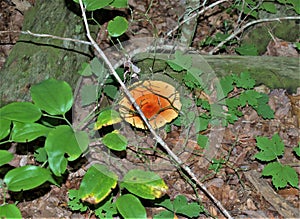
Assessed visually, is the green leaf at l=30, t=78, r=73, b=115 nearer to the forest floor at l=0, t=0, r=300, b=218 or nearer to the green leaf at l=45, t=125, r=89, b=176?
the green leaf at l=45, t=125, r=89, b=176

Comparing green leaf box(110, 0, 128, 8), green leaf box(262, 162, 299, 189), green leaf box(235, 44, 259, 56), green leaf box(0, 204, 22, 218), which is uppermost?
green leaf box(110, 0, 128, 8)

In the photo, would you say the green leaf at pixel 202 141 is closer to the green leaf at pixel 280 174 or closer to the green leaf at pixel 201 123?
the green leaf at pixel 201 123

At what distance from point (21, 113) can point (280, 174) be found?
7.10 ft

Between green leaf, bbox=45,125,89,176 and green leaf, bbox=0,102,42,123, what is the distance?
196 mm

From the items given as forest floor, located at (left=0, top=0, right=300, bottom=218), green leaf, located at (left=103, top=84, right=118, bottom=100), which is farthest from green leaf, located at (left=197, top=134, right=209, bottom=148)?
green leaf, located at (left=103, top=84, right=118, bottom=100)

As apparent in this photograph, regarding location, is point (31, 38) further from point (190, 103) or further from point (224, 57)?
point (224, 57)

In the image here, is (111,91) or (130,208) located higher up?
(130,208)

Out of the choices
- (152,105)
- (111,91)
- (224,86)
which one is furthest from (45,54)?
(224,86)

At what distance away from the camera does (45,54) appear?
403 cm

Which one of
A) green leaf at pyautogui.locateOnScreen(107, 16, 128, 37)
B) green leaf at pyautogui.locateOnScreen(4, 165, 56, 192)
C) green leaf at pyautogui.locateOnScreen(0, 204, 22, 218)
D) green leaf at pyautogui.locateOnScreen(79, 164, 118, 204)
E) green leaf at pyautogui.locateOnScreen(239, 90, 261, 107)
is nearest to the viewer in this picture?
green leaf at pyautogui.locateOnScreen(0, 204, 22, 218)

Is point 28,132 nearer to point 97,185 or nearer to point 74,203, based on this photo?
point 97,185

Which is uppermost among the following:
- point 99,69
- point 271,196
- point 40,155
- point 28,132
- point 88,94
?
point 28,132

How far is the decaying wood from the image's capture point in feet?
11.6

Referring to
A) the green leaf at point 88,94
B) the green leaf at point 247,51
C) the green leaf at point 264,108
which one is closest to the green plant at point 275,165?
the green leaf at point 264,108
